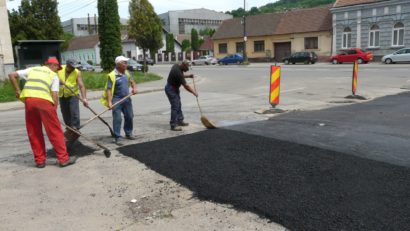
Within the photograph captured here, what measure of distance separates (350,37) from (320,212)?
39370mm

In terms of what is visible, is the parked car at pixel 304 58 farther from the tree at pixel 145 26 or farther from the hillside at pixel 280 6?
the hillside at pixel 280 6

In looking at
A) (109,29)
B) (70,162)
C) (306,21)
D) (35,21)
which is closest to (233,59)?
(306,21)

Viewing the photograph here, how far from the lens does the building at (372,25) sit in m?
35.7

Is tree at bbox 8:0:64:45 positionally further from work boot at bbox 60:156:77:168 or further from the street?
work boot at bbox 60:156:77:168

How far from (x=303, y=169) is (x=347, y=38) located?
38296mm

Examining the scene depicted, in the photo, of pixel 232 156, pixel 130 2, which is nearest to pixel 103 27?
pixel 130 2

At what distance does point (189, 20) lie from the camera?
344 ft

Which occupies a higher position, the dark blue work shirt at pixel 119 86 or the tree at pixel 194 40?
the tree at pixel 194 40

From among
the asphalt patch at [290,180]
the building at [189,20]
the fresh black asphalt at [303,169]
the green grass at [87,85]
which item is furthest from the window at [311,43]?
the building at [189,20]

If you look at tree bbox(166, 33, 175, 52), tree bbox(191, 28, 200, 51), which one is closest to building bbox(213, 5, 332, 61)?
tree bbox(166, 33, 175, 52)

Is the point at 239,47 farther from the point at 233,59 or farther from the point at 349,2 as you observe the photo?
the point at 349,2

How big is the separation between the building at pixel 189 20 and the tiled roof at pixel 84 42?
2360 cm

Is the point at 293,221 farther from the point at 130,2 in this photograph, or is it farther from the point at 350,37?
the point at 350,37

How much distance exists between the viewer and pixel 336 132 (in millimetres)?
7129
